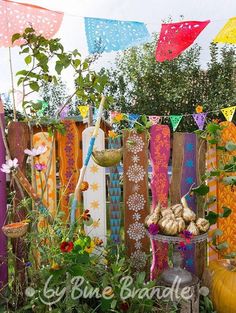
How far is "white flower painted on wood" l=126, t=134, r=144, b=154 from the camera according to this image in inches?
105

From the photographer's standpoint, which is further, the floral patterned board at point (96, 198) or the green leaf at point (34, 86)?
the floral patterned board at point (96, 198)

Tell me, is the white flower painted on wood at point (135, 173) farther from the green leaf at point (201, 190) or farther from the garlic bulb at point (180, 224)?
the garlic bulb at point (180, 224)

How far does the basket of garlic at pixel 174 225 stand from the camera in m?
2.22

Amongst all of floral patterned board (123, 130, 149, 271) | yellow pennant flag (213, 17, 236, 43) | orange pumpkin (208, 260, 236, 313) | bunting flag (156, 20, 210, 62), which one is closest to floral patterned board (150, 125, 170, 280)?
floral patterned board (123, 130, 149, 271)

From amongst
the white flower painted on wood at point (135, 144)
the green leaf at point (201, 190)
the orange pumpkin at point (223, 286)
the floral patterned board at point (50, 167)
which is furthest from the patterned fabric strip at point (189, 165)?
the floral patterned board at point (50, 167)

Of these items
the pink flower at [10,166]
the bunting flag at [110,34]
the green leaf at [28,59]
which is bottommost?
the pink flower at [10,166]

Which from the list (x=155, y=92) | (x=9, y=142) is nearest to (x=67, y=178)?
(x=9, y=142)

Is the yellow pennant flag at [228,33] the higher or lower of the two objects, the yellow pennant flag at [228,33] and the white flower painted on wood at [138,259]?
the higher

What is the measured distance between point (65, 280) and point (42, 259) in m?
0.19

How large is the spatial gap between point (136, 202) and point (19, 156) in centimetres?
87

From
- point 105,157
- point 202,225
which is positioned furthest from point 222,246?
point 105,157

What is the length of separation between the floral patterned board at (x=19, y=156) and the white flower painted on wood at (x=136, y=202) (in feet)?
2.39

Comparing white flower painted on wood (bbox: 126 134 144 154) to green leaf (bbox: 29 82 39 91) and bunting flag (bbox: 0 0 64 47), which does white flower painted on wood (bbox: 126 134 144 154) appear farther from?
bunting flag (bbox: 0 0 64 47)

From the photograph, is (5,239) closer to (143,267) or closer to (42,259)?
(42,259)
